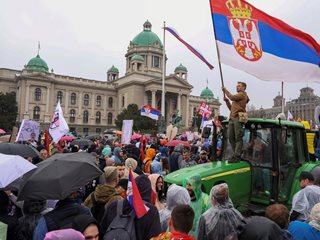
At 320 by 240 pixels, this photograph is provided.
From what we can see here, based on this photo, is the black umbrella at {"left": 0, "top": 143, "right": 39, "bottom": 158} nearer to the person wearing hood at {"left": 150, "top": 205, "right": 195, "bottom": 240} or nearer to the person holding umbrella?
the person holding umbrella

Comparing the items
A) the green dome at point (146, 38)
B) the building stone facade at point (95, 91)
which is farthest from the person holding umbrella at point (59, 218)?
the green dome at point (146, 38)

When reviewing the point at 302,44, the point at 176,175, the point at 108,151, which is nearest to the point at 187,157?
the point at 108,151

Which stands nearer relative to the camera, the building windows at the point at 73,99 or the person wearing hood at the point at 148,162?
the person wearing hood at the point at 148,162

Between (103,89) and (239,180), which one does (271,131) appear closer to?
(239,180)

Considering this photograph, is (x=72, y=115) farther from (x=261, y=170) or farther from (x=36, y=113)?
(x=261, y=170)

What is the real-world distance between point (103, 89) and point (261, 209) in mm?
71062

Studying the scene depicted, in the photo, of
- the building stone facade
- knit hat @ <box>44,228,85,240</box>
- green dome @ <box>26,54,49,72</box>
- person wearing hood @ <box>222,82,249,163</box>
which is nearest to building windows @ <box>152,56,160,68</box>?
the building stone facade

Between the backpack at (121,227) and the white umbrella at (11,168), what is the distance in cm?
136

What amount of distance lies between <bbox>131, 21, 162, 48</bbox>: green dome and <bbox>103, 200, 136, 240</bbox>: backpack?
80.6m

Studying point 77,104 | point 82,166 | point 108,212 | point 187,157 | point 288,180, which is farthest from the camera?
point 77,104

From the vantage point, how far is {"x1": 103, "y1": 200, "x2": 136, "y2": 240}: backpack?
2906mm

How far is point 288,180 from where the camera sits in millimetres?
5527

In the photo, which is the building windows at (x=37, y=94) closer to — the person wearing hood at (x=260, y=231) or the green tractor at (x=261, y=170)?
the green tractor at (x=261, y=170)

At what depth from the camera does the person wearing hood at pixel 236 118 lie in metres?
5.38
